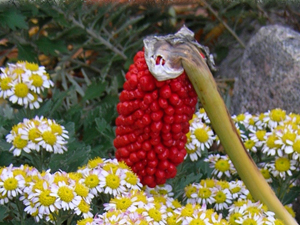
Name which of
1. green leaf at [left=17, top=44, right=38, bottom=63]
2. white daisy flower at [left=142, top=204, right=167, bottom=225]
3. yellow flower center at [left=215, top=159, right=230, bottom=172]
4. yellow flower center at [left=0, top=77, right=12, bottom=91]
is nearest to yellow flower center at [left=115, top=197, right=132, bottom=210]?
white daisy flower at [left=142, top=204, right=167, bottom=225]

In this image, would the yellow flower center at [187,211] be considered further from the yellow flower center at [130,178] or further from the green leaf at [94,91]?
the green leaf at [94,91]

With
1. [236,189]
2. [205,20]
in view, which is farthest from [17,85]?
[205,20]

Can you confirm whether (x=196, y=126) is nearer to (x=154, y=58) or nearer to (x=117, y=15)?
(x=154, y=58)

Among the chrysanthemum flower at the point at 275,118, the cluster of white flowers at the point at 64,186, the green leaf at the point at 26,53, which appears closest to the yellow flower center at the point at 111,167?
the cluster of white flowers at the point at 64,186

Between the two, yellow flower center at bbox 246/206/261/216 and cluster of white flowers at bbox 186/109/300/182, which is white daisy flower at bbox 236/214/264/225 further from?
cluster of white flowers at bbox 186/109/300/182

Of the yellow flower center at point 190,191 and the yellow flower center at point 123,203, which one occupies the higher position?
the yellow flower center at point 190,191

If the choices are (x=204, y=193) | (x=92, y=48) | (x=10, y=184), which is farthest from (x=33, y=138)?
(x=92, y=48)

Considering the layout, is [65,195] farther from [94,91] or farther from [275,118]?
[94,91]
